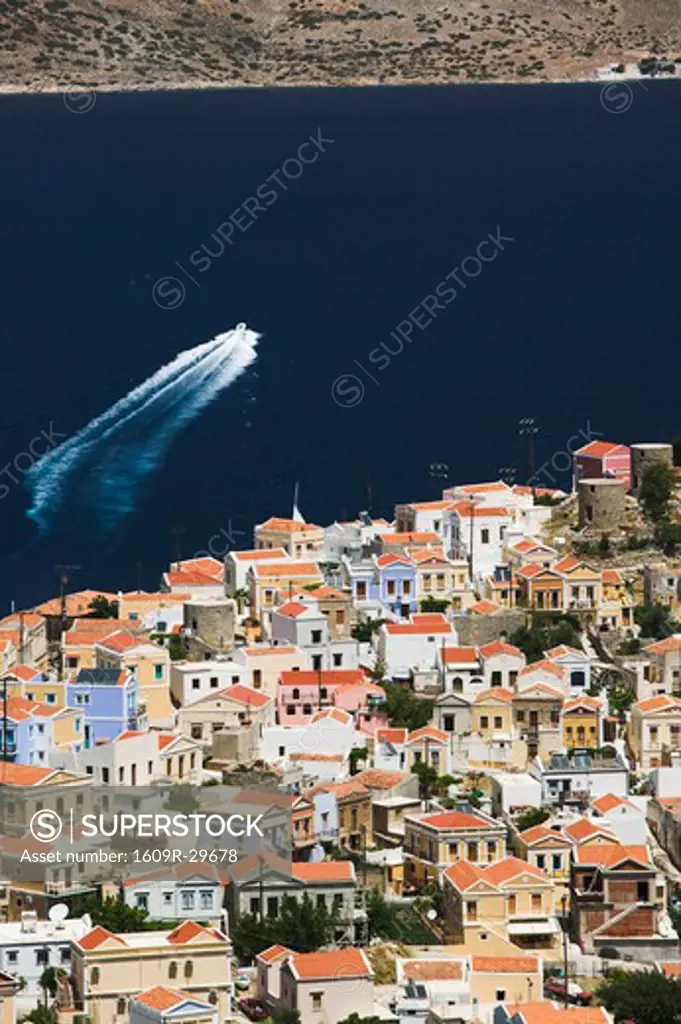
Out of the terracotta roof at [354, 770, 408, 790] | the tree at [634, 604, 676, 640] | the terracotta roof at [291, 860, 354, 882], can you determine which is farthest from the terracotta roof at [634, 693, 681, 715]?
the terracotta roof at [291, 860, 354, 882]

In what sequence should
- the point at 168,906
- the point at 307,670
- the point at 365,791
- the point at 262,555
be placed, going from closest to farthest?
the point at 168,906, the point at 365,791, the point at 307,670, the point at 262,555

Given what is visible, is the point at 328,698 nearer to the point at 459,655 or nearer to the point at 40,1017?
the point at 459,655

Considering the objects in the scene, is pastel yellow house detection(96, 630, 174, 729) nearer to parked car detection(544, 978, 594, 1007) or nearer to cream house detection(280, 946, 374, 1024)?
parked car detection(544, 978, 594, 1007)

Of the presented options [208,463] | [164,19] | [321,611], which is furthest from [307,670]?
[164,19]

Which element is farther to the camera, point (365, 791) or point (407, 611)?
point (407, 611)

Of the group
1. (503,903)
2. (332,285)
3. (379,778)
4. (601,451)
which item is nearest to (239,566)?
(601,451)

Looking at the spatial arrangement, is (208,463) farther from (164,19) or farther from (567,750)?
(164,19)
